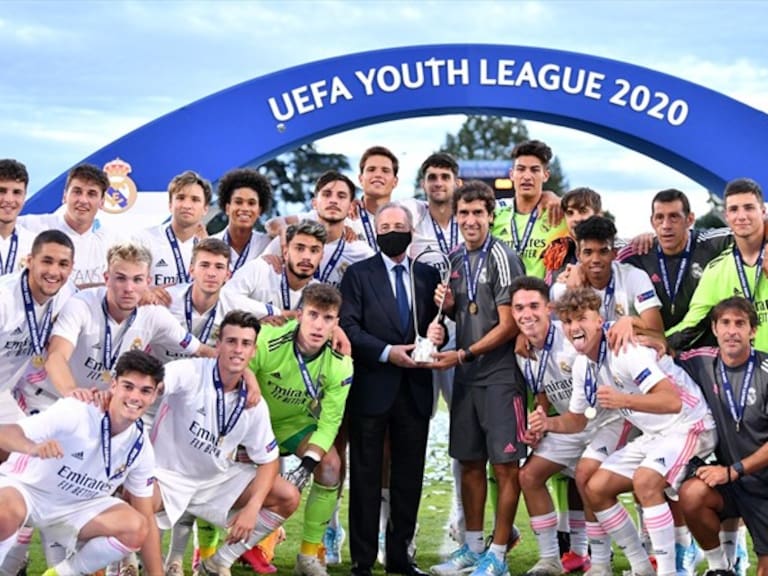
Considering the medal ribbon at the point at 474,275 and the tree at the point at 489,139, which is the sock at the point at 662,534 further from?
the tree at the point at 489,139

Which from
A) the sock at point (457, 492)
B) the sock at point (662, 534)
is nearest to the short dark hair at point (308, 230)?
the sock at point (457, 492)

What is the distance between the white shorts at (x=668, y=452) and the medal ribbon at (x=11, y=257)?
3.80 metres

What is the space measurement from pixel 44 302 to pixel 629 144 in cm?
669

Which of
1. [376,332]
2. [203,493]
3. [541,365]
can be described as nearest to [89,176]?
[376,332]

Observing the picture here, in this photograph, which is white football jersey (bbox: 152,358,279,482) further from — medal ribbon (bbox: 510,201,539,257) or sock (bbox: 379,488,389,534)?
medal ribbon (bbox: 510,201,539,257)

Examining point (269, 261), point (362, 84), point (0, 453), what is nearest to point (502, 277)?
point (269, 261)

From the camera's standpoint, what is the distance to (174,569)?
250 inches

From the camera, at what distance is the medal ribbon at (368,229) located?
24.7 ft

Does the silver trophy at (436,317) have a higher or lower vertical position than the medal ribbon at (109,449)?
higher

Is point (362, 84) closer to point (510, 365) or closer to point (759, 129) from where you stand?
point (759, 129)

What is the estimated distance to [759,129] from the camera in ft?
36.3

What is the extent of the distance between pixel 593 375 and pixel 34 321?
10.5 ft

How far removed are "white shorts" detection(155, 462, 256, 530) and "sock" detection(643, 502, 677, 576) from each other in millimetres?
2253

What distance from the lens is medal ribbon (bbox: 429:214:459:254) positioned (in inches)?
294
